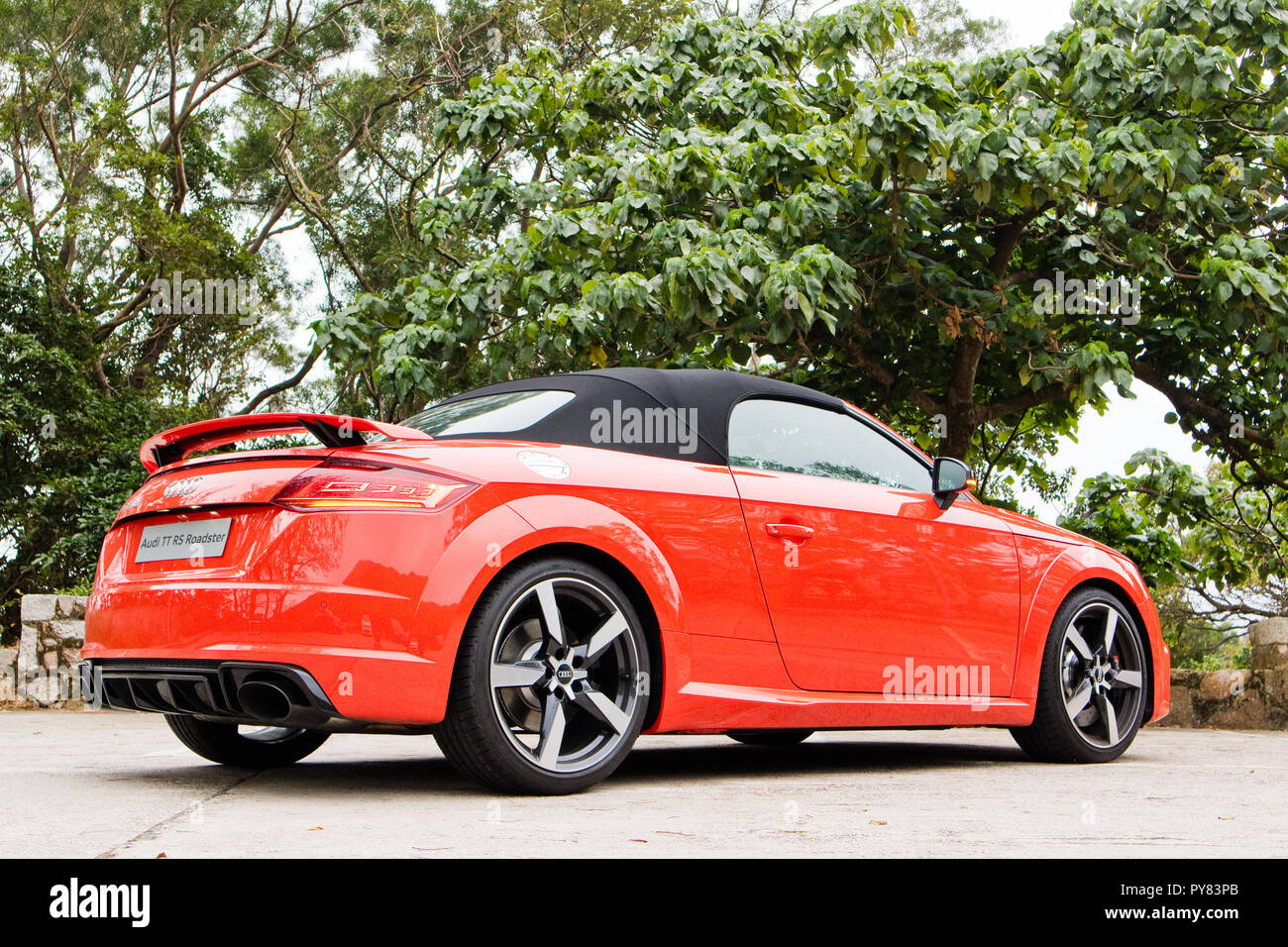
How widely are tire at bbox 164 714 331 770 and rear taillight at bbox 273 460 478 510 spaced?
150cm

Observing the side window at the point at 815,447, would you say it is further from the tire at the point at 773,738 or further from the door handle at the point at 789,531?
the tire at the point at 773,738

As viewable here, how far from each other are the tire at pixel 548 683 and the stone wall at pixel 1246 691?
7.04 meters

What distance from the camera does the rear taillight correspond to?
163 inches

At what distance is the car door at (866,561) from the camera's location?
4965 millimetres

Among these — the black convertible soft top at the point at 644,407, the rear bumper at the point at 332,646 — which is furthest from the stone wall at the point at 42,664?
the rear bumper at the point at 332,646

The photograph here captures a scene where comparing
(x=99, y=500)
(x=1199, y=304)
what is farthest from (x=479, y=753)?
(x=99, y=500)

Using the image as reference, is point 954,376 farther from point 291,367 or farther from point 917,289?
point 291,367

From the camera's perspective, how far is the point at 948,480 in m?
5.64

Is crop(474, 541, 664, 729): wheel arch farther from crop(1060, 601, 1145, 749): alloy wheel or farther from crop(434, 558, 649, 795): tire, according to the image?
crop(1060, 601, 1145, 749): alloy wheel

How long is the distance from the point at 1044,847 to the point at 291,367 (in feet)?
73.0

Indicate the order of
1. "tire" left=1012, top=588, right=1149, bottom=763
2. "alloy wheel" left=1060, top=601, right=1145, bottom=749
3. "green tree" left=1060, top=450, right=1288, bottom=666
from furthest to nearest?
"green tree" left=1060, top=450, right=1288, bottom=666 < "alloy wheel" left=1060, top=601, right=1145, bottom=749 < "tire" left=1012, top=588, right=1149, bottom=763

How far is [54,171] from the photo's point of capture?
72.0ft

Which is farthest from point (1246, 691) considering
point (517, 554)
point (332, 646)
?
point (332, 646)

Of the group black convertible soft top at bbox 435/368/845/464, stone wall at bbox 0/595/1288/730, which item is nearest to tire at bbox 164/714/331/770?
black convertible soft top at bbox 435/368/845/464
